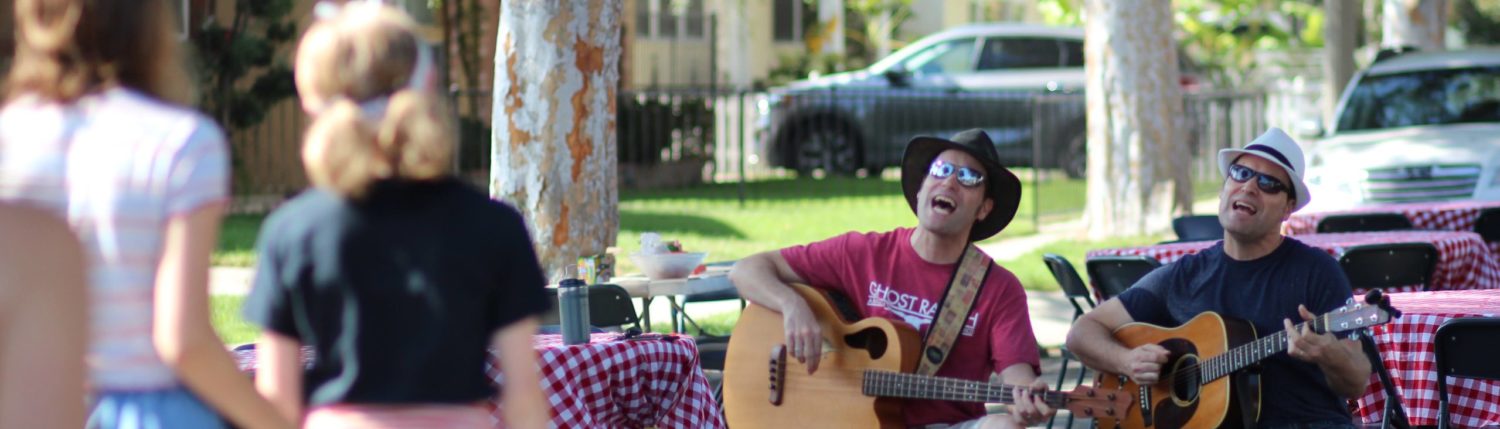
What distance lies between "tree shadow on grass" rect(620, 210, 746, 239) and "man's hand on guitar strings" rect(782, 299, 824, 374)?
32.3 feet

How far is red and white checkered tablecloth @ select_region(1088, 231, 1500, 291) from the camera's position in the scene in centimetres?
750

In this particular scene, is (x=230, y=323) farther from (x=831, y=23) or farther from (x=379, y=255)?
(x=831, y=23)

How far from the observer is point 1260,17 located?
3164 cm

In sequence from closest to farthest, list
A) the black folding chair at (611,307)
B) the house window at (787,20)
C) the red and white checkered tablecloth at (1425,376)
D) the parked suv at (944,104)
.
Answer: the red and white checkered tablecloth at (1425,376)
the black folding chair at (611,307)
the parked suv at (944,104)
the house window at (787,20)

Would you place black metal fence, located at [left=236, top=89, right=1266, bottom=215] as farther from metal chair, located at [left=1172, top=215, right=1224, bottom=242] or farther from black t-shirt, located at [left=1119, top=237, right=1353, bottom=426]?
black t-shirt, located at [left=1119, top=237, right=1353, bottom=426]

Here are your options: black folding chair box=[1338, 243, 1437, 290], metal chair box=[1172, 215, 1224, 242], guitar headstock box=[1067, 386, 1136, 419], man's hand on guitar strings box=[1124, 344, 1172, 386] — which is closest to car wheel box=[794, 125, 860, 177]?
metal chair box=[1172, 215, 1224, 242]

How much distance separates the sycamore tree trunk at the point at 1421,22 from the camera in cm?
2072

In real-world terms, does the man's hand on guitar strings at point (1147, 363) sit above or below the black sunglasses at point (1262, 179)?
below

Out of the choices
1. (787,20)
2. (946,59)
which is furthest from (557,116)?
(787,20)

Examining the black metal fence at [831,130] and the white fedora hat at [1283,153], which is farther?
the black metal fence at [831,130]

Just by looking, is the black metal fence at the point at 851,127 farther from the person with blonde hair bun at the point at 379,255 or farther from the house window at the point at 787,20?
the person with blonde hair bun at the point at 379,255

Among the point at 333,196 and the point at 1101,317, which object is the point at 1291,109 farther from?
the point at 333,196

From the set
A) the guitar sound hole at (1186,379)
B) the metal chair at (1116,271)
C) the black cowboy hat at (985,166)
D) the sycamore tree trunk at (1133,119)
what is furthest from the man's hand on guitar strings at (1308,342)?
the sycamore tree trunk at (1133,119)

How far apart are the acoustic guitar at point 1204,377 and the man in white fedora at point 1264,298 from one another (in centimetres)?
4
